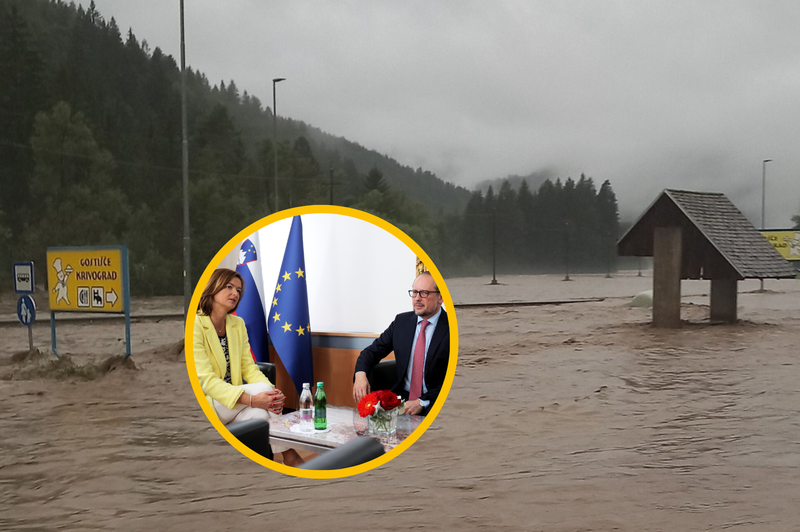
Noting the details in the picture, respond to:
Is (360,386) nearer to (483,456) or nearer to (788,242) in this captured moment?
(483,456)

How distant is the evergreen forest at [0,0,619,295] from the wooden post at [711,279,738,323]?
1119 centimetres

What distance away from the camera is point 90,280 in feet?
30.1

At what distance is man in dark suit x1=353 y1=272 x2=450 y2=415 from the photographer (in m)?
1.19

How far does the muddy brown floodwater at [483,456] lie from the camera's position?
370 centimetres

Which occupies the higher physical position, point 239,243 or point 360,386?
point 239,243

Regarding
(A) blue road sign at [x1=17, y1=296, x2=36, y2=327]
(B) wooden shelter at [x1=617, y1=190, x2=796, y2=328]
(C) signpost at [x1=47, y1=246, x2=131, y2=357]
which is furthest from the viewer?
(B) wooden shelter at [x1=617, y1=190, x2=796, y2=328]

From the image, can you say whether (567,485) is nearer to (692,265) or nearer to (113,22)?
(692,265)

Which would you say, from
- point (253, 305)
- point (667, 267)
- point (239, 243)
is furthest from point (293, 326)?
point (667, 267)

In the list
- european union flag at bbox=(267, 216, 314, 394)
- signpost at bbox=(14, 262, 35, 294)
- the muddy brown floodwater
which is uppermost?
european union flag at bbox=(267, 216, 314, 394)

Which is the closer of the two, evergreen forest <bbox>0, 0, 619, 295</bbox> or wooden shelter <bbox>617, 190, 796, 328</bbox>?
wooden shelter <bbox>617, 190, 796, 328</bbox>

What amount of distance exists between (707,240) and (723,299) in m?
1.58

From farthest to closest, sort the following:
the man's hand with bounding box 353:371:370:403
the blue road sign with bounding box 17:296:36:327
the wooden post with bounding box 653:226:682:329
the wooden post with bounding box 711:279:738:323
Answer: the wooden post with bounding box 711:279:738:323 < the wooden post with bounding box 653:226:682:329 < the blue road sign with bounding box 17:296:36:327 < the man's hand with bounding box 353:371:370:403

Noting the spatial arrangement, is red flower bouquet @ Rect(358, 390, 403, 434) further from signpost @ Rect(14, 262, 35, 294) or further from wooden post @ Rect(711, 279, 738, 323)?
wooden post @ Rect(711, 279, 738, 323)

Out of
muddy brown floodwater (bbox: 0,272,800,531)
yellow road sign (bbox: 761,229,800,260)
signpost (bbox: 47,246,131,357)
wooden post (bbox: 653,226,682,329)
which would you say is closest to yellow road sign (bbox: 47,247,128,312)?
signpost (bbox: 47,246,131,357)
